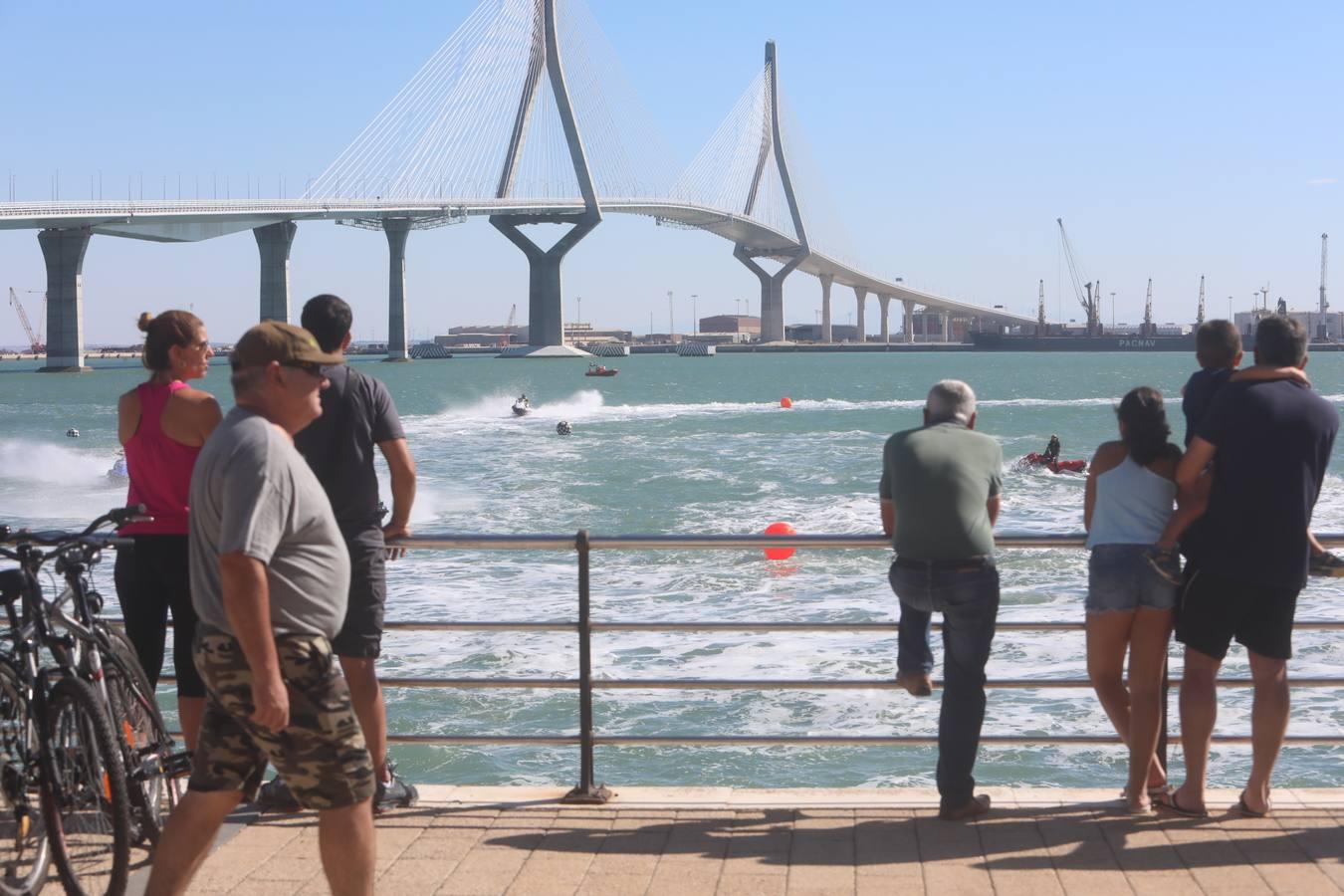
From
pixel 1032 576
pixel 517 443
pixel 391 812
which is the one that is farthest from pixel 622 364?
pixel 391 812

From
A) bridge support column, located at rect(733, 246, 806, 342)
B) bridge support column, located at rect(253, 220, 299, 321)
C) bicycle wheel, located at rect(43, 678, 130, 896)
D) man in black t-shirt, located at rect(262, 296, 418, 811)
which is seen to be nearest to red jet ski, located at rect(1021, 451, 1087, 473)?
man in black t-shirt, located at rect(262, 296, 418, 811)

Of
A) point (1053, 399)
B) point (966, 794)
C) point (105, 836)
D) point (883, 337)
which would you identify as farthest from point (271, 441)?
point (883, 337)

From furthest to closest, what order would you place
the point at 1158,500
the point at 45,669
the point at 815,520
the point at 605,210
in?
the point at 605,210 → the point at 815,520 → the point at 1158,500 → the point at 45,669

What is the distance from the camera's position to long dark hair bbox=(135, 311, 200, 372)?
395cm

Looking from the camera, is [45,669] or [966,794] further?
[966,794]

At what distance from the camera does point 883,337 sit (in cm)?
17862

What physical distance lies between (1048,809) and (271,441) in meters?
2.41

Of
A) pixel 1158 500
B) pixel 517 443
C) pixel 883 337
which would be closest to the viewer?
pixel 1158 500

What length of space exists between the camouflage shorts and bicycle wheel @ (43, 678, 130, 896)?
1.69ft

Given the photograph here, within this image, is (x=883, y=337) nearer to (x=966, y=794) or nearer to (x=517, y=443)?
(x=517, y=443)

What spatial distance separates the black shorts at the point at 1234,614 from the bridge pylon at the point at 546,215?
80.5m

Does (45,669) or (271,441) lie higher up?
(271,441)

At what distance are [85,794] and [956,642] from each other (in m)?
2.19

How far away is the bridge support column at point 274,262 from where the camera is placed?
260 feet
